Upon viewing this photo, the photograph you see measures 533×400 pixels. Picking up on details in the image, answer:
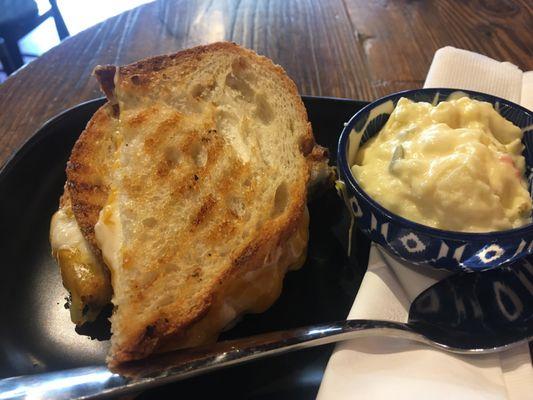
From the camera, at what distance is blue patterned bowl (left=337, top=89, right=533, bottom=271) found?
927 millimetres

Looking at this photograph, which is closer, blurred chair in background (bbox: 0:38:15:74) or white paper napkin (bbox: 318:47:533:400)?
white paper napkin (bbox: 318:47:533:400)

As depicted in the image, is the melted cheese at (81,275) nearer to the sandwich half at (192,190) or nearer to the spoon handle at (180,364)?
the sandwich half at (192,190)

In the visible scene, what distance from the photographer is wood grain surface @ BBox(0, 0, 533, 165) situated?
1826 mm

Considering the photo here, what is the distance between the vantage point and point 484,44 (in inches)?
81.4

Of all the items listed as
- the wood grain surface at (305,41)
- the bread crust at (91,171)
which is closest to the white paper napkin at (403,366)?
the bread crust at (91,171)

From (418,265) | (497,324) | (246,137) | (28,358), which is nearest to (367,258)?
(418,265)

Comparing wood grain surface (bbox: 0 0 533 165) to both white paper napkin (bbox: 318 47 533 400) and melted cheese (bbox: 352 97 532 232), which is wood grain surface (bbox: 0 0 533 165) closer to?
melted cheese (bbox: 352 97 532 232)

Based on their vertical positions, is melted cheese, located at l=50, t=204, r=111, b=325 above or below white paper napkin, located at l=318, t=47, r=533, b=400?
above

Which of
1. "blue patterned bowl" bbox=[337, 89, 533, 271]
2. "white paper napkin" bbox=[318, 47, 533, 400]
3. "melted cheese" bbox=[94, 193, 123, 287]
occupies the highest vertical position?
"melted cheese" bbox=[94, 193, 123, 287]

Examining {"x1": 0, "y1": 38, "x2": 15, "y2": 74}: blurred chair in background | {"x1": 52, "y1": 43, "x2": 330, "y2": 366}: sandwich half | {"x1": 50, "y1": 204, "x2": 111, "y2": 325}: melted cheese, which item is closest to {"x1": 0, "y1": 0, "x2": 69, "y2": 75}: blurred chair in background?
{"x1": 0, "y1": 38, "x2": 15, "y2": 74}: blurred chair in background

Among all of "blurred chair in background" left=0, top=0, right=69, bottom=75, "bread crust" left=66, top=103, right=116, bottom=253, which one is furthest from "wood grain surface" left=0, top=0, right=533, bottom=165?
"blurred chair in background" left=0, top=0, right=69, bottom=75

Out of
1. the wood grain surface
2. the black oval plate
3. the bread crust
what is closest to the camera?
the black oval plate

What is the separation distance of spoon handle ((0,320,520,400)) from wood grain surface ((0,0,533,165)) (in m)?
1.04

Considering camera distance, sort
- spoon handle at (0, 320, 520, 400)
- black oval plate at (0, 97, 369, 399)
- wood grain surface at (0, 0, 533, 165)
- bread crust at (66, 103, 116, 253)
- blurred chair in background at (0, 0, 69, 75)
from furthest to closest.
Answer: blurred chair in background at (0, 0, 69, 75)
wood grain surface at (0, 0, 533, 165)
bread crust at (66, 103, 116, 253)
black oval plate at (0, 97, 369, 399)
spoon handle at (0, 320, 520, 400)
